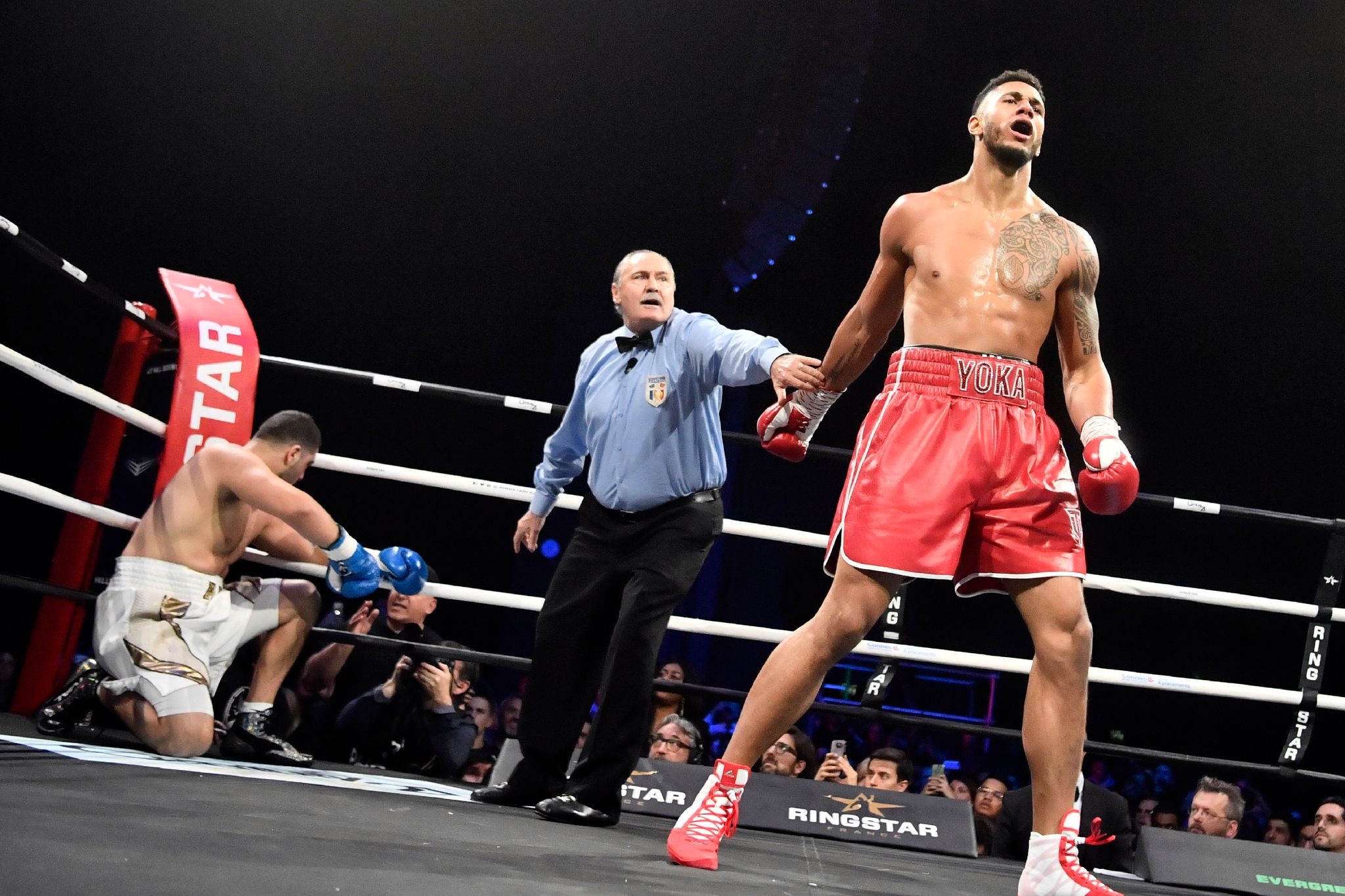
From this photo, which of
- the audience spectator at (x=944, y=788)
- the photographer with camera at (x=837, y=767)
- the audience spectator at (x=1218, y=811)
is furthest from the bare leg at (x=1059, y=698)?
the audience spectator at (x=1218, y=811)

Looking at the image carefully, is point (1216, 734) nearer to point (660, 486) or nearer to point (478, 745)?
point (478, 745)

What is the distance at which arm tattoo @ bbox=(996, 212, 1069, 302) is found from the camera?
6.01 feet

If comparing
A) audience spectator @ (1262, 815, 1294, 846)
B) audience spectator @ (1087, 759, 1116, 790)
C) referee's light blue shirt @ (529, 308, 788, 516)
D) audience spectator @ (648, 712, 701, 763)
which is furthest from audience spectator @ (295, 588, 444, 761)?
audience spectator @ (1087, 759, 1116, 790)

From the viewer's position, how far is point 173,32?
16.8ft

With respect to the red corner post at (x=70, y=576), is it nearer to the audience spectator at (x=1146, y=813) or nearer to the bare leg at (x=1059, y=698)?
the bare leg at (x=1059, y=698)

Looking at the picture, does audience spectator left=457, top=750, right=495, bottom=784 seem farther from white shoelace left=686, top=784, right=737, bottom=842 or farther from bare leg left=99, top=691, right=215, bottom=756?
white shoelace left=686, top=784, right=737, bottom=842

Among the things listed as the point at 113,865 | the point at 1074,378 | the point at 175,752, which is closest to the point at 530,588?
the point at 175,752

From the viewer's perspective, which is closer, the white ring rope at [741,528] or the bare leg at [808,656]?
the bare leg at [808,656]

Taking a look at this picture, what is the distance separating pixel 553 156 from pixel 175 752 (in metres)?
4.42

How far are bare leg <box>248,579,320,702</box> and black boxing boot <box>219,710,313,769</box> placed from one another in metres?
0.05

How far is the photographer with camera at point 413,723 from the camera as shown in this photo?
2906 mm

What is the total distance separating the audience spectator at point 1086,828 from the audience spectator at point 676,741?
833 mm

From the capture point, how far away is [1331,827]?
3326mm

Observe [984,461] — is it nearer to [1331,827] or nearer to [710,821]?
[710,821]
